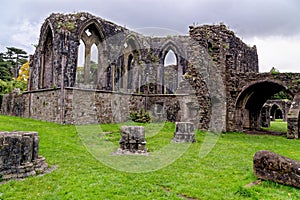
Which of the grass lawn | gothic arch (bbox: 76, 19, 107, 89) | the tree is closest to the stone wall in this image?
gothic arch (bbox: 76, 19, 107, 89)

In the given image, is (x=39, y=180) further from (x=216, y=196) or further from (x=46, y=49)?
(x=46, y=49)

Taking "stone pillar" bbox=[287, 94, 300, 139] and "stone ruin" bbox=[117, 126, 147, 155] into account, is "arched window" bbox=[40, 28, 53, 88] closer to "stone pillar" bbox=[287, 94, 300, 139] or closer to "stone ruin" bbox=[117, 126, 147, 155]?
"stone ruin" bbox=[117, 126, 147, 155]

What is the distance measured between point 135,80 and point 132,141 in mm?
12746

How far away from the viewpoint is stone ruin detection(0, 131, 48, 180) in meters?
5.77

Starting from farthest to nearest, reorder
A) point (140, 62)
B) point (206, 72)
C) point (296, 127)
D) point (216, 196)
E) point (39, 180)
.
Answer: point (140, 62) → point (206, 72) → point (296, 127) → point (39, 180) → point (216, 196)

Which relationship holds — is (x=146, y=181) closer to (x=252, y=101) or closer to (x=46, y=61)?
(x=46, y=61)

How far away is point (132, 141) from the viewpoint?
8820 millimetres

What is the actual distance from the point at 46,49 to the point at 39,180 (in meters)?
15.6

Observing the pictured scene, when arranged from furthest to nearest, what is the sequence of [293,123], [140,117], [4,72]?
[4,72], [140,117], [293,123]

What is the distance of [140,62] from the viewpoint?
21.3 meters

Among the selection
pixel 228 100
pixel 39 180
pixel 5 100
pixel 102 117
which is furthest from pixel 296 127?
pixel 5 100

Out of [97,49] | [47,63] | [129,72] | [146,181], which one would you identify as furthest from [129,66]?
[146,181]

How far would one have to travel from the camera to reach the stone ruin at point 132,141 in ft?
28.8

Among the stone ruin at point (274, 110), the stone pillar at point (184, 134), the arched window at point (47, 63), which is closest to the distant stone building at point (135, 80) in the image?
the arched window at point (47, 63)
